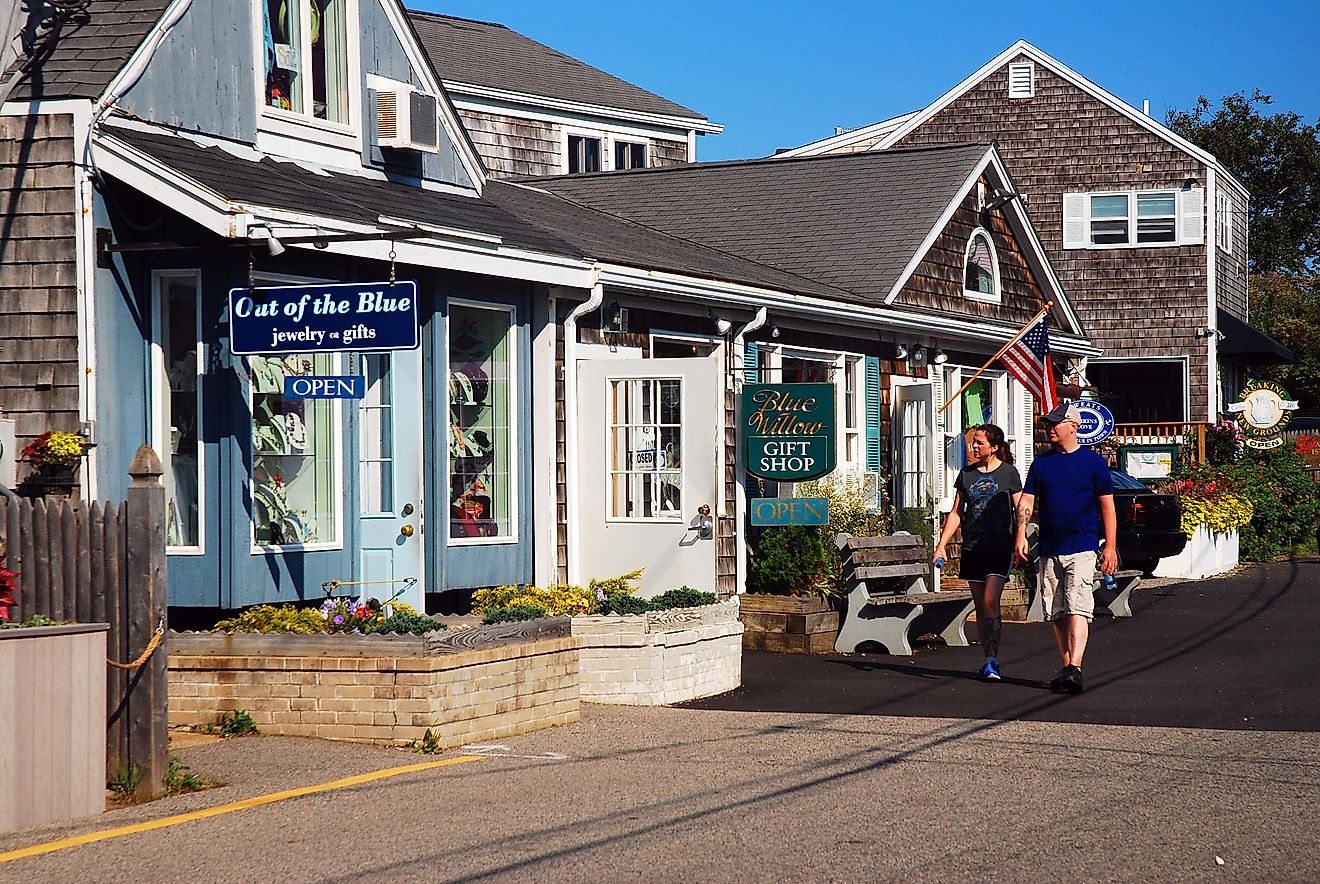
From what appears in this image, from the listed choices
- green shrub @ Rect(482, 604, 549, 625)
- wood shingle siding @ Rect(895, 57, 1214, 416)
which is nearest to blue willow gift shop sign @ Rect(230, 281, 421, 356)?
green shrub @ Rect(482, 604, 549, 625)

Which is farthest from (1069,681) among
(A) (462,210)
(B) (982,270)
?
(B) (982,270)

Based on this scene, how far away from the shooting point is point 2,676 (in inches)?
279

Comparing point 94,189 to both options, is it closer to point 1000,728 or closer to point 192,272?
point 192,272

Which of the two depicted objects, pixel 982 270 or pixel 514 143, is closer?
pixel 982 270

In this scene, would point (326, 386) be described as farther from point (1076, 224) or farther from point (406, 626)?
point (1076, 224)

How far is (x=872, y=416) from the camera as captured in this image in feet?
59.2

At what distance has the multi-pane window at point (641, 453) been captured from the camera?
13.3 metres

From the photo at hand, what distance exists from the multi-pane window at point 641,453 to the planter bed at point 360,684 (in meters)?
3.69

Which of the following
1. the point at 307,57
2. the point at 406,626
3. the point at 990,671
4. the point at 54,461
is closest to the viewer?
the point at 406,626

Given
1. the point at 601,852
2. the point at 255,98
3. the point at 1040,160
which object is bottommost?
the point at 601,852

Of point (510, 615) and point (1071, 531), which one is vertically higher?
point (1071, 531)

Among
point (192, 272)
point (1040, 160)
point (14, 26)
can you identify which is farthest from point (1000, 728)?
point (1040, 160)

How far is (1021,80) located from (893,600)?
74.8 ft

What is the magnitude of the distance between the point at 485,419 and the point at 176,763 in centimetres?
486
